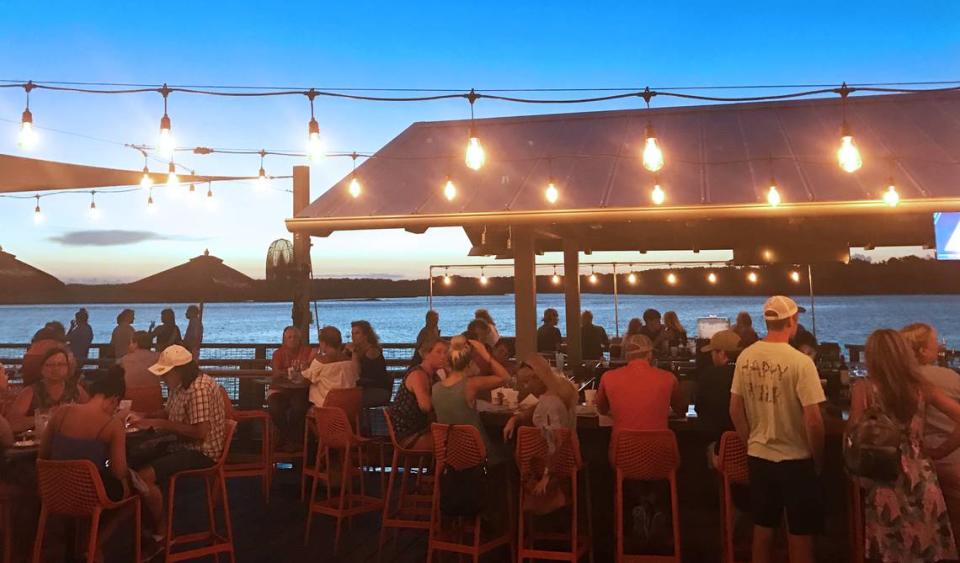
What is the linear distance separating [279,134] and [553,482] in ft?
28.0

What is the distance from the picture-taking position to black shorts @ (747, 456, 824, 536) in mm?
3473

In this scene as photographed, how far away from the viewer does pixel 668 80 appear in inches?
555

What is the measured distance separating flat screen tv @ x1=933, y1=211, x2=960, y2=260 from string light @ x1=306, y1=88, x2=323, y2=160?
6.90 m

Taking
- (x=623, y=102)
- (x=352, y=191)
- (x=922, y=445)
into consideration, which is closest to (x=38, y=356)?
(x=352, y=191)

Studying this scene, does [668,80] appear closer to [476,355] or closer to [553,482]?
[476,355]

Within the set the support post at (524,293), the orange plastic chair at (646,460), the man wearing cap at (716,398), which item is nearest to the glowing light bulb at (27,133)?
the support post at (524,293)

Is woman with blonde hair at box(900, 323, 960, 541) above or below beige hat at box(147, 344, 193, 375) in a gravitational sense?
below

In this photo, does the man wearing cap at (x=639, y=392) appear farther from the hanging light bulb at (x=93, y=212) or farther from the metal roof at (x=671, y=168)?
the hanging light bulb at (x=93, y=212)

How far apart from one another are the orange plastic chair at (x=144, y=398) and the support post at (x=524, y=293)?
3701 millimetres

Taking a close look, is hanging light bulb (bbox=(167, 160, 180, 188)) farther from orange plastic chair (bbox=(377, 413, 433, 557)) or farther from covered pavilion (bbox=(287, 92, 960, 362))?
orange plastic chair (bbox=(377, 413, 433, 557))

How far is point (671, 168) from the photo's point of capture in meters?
7.34

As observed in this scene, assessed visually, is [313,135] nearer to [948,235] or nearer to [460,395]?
[460,395]

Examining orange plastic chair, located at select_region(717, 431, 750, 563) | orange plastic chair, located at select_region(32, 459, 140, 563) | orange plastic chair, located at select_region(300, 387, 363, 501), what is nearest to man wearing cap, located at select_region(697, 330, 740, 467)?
orange plastic chair, located at select_region(717, 431, 750, 563)

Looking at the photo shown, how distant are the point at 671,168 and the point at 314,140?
3819mm
